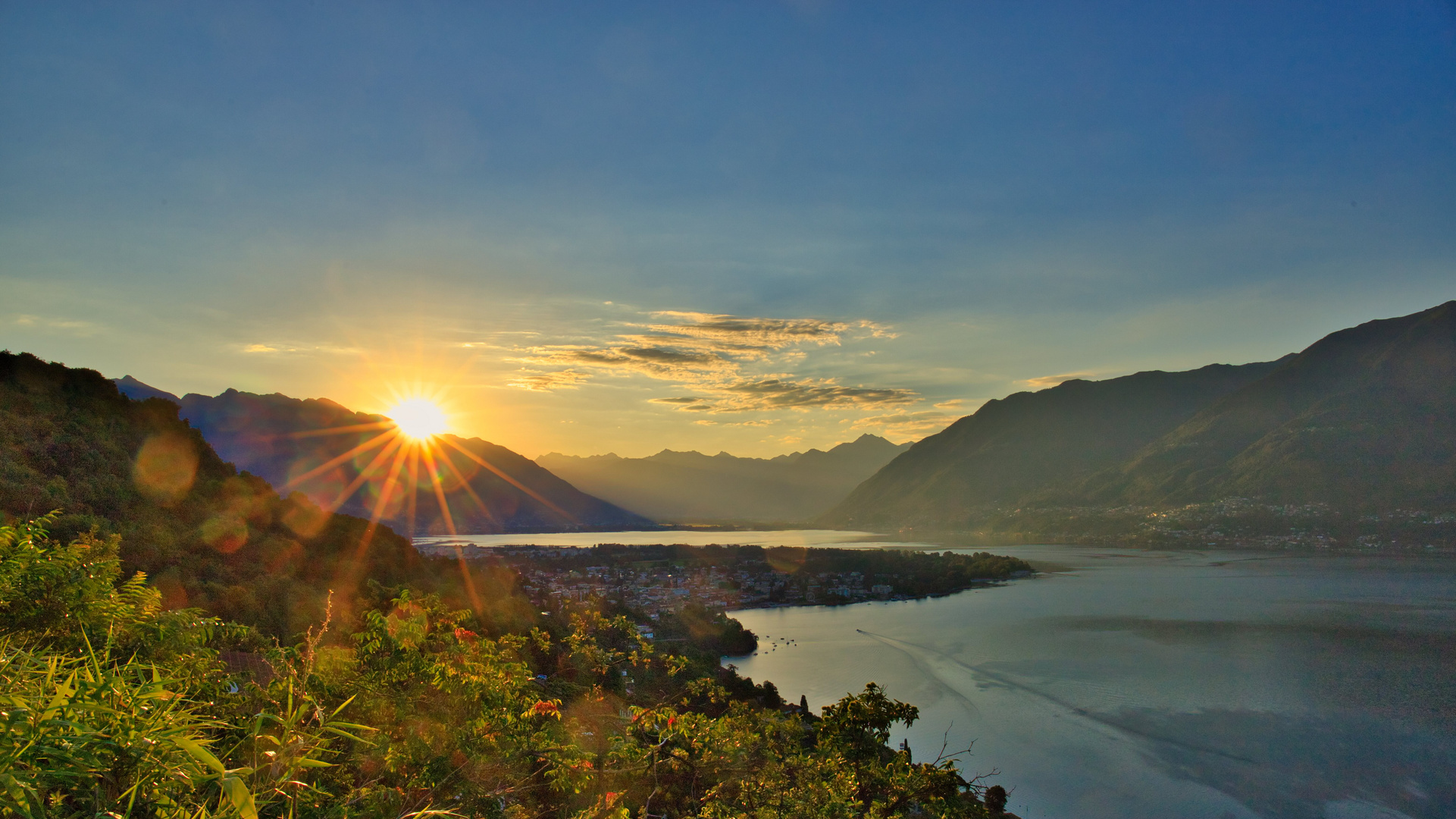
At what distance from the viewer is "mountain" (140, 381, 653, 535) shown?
109875 millimetres

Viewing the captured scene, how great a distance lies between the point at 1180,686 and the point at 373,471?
13927cm

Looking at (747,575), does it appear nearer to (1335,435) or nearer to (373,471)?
(1335,435)

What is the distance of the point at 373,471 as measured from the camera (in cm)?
13612

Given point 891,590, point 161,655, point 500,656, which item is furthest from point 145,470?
point 891,590

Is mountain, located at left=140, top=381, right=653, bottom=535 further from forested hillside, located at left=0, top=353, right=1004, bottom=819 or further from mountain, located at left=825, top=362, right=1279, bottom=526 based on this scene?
mountain, located at left=825, top=362, right=1279, bottom=526

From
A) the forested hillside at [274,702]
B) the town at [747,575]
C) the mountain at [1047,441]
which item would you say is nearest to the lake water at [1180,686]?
the forested hillside at [274,702]

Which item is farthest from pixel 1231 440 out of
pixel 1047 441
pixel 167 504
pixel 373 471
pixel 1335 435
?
pixel 373 471

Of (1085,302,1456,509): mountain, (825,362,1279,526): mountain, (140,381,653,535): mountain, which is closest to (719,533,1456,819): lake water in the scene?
(1085,302,1456,509): mountain

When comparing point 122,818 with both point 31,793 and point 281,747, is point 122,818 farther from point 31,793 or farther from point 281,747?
point 281,747

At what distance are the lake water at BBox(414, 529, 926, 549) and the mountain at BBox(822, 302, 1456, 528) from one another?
29.7 m

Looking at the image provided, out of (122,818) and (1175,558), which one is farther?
Answer: (1175,558)

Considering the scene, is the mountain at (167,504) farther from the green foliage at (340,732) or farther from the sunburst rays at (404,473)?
the sunburst rays at (404,473)

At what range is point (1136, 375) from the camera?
189 m

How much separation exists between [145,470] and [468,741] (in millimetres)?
20839
